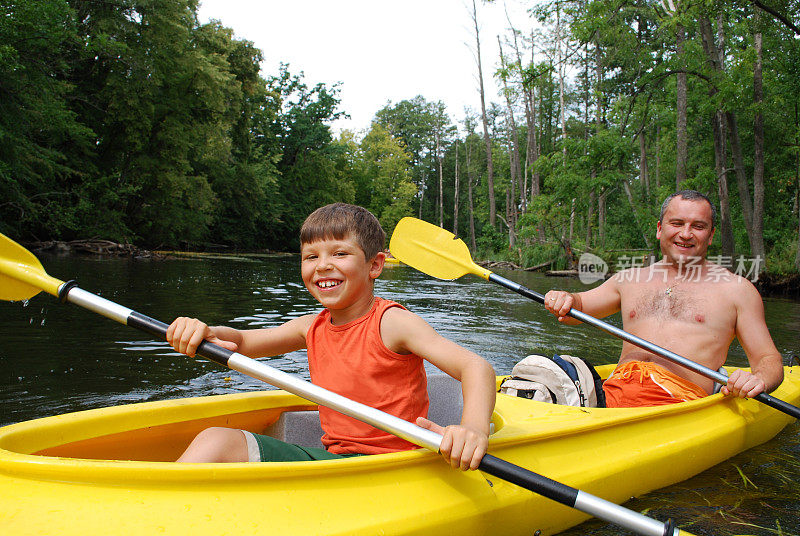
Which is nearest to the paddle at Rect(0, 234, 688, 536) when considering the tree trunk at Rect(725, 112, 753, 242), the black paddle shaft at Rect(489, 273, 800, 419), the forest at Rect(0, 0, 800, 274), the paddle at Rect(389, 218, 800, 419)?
the black paddle shaft at Rect(489, 273, 800, 419)

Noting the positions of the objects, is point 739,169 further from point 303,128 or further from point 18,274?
point 303,128

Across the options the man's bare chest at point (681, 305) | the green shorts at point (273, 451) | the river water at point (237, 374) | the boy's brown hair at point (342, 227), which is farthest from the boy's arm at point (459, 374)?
the man's bare chest at point (681, 305)

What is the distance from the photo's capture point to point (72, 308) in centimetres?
703

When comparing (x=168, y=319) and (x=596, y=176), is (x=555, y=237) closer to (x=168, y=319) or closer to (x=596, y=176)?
(x=596, y=176)

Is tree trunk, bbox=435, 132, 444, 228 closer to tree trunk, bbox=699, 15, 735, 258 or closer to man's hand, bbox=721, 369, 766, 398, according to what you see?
tree trunk, bbox=699, 15, 735, 258

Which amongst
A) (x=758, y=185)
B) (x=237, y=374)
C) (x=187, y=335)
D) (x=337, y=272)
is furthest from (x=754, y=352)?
(x=758, y=185)

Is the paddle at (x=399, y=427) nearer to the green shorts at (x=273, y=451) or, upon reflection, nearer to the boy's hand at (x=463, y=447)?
the boy's hand at (x=463, y=447)

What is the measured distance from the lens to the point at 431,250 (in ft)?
13.4

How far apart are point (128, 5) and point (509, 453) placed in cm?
1999

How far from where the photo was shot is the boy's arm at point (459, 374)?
1625 mm

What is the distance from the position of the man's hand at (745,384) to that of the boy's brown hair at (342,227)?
74.0 inches

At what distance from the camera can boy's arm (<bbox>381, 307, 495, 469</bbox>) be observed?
1.62 meters

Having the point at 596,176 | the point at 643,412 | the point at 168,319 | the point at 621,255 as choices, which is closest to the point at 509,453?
the point at 643,412

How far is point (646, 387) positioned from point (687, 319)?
0.46 m
